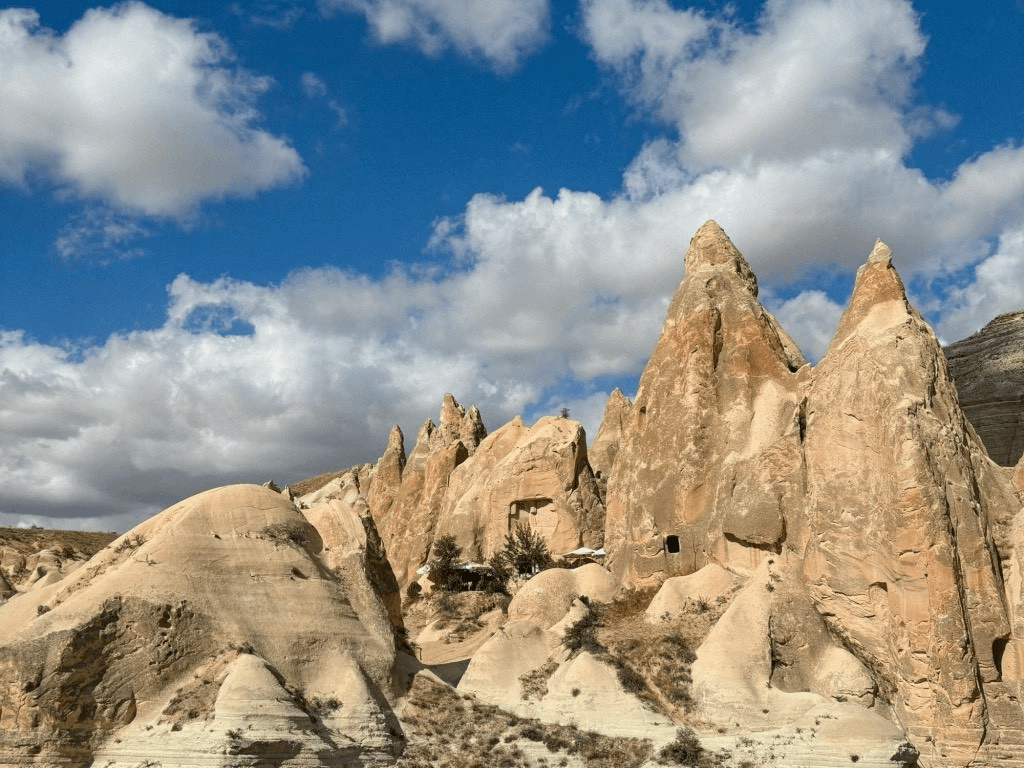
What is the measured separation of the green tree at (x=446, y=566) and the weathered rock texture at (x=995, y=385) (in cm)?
2424

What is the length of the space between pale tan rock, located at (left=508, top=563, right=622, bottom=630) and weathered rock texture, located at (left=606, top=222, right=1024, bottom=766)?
2596 millimetres

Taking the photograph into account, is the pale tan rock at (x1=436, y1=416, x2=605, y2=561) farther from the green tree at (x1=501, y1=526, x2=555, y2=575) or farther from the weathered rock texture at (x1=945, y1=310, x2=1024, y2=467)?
the weathered rock texture at (x1=945, y1=310, x2=1024, y2=467)

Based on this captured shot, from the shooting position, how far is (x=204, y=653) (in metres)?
19.9

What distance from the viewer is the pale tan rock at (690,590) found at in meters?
28.1

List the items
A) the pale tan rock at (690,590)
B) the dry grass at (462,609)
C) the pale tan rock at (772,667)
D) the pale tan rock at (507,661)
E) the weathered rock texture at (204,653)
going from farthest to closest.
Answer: the dry grass at (462,609) → the pale tan rock at (690,590) → the pale tan rock at (507,661) → the pale tan rock at (772,667) → the weathered rock texture at (204,653)

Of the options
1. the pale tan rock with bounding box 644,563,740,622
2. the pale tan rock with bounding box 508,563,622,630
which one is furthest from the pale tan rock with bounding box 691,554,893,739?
the pale tan rock with bounding box 508,563,622,630

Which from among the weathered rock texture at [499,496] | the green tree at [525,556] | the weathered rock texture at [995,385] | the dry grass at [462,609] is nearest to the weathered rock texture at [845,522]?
the dry grass at [462,609]

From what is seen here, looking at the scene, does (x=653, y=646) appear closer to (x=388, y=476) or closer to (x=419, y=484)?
(x=419, y=484)

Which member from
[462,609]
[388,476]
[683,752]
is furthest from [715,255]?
[388,476]

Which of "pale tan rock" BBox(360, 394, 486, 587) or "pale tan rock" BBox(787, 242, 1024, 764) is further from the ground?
"pale tan rock" BBox(360, 394, 486, 587)

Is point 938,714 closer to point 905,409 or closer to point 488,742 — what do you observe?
point 905,409

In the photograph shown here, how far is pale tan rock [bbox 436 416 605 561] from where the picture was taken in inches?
1817

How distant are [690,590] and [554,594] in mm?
4091

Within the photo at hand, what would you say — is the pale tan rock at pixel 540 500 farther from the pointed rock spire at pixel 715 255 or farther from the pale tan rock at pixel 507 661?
the pale tan rock at pixel 507 661
